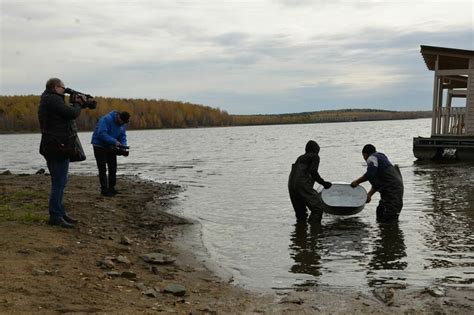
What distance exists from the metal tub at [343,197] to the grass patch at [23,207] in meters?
5.71

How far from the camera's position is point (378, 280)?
674 cm

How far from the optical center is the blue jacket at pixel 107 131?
11.6m

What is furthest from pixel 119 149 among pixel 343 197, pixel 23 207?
pixel 343 197

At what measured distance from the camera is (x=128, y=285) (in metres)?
5.82

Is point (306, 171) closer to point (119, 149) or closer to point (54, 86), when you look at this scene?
point (119, 149)

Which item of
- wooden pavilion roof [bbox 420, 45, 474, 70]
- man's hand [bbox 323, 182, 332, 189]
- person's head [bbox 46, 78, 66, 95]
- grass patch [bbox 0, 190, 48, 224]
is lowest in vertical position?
grass patch [bbox 0, 190, 48, 224]

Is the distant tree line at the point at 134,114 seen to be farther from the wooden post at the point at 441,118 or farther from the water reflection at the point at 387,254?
the water reflection at the point at 387,254

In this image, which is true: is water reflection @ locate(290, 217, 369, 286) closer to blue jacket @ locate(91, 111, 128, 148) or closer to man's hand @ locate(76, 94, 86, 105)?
man's hand @ locate(76, 94, 86, 105)

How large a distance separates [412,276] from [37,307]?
15.6 ft

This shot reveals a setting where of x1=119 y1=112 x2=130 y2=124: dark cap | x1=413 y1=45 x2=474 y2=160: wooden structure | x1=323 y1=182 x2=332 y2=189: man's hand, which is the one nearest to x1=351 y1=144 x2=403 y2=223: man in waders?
x1=323 y1=182 x2=332 y2=189: man's hand

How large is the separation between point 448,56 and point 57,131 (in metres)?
21.0

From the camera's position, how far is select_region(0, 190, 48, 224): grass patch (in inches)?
327

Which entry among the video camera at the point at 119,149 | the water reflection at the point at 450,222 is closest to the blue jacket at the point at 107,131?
the video camera at the point at 119,149

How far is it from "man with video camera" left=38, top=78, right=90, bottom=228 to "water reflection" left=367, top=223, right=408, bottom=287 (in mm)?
4681
